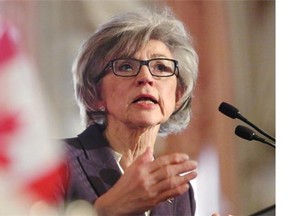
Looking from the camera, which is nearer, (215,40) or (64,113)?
(64,113)

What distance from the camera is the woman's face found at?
1639 mm

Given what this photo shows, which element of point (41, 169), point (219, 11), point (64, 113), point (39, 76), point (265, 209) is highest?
point (219, 11)

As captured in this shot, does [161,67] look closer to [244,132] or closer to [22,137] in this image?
[244,132]

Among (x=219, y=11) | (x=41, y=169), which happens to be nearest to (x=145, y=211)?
(x=41, y=169)

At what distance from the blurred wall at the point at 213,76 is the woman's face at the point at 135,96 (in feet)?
0.29

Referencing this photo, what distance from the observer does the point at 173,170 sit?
165 cm

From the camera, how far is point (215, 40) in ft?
5.72

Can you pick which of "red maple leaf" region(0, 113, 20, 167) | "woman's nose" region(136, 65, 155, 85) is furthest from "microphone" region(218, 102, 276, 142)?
"red maple leaf" region(0, 113, 20, 167)

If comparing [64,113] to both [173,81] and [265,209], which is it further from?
[265,209]

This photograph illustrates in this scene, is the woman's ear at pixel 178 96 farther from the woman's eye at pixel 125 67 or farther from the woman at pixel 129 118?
the woman's eye at pixel 125 67

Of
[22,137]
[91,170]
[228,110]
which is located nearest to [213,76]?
[228,110]

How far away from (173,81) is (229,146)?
0.82ft

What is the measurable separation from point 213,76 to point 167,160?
281 millimetres

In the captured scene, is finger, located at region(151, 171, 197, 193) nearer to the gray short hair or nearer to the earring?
the gray short hair
